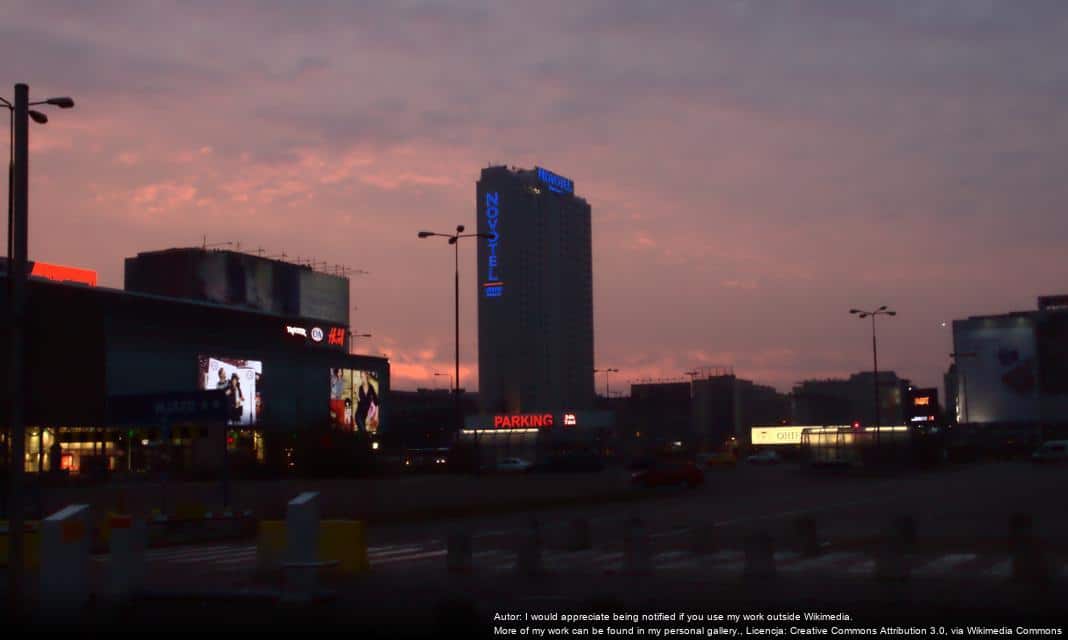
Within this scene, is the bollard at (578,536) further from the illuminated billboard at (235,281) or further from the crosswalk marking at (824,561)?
the illuminated billboard at (235,281)

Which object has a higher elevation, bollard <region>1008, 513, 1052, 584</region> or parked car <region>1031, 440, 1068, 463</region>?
bollard <region>1008, 513, 1052, 584</region>

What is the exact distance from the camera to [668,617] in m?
12.7

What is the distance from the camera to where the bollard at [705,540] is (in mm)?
22203

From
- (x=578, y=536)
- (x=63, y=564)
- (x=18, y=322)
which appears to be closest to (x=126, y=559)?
(x=63, y=564)

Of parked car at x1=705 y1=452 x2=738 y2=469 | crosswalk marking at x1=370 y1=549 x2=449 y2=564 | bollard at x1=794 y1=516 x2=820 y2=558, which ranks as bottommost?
parked car at x1=705 y1=452 x2=738 y2=469

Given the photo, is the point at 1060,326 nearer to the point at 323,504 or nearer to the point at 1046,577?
the point at 323,504

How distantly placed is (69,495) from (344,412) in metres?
69.0

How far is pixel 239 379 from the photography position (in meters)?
97.4

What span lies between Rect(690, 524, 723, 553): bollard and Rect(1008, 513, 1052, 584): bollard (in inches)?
272

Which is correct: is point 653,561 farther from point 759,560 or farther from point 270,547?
point 270,547

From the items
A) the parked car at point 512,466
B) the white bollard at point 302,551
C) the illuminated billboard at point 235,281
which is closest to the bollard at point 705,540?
the white bollard at point 302,551

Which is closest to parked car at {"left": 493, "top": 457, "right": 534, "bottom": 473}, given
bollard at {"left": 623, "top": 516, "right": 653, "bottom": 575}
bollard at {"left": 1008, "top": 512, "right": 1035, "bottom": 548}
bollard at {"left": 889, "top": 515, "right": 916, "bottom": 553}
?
bollard at {"left": 623, "top": 516, "right": 653, "bottom": 575}

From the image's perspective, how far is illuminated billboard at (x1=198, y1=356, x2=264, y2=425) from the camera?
306 ft

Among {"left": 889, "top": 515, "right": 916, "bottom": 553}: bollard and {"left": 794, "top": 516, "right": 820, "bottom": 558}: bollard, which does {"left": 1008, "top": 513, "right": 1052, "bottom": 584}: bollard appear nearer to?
{"left": 889, "top": 515, "right": 916, "bottom": 553}: bollard
